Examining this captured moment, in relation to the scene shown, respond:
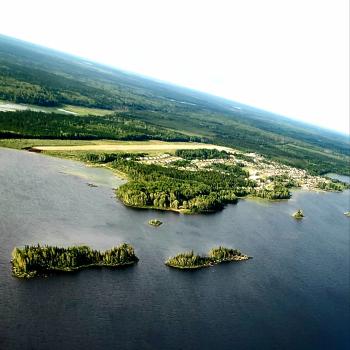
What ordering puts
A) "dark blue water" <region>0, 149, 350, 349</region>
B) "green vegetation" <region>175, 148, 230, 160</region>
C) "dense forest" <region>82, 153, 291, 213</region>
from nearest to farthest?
"dark blue water" <region>0, 149, 350, 349</region> → "dense forest" <region>82, 153, 291, 213</region> → "green vegetation" <region>175, 148, 230, 160</region>

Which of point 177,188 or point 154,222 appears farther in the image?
point 177,188

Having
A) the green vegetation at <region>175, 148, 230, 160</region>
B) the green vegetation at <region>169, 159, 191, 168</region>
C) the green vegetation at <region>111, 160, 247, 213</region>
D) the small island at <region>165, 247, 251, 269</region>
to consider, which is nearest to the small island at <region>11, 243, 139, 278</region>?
the small island at <region>165, 247, 251, 269</region>

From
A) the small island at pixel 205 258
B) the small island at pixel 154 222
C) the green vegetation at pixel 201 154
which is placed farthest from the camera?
the green vegetation at pixel 201 154

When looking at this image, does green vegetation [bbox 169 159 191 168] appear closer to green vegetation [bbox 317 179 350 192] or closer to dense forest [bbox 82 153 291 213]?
dense forest [bbox 82 153 291 213]

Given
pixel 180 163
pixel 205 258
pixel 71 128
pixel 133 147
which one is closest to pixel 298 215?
pixel 180 163

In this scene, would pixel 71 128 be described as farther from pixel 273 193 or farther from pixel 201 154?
pixel 273 193

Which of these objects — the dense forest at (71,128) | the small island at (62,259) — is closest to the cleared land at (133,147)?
the dense forest at (71,128)

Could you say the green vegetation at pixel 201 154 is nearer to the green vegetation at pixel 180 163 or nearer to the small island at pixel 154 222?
the green vegetation at pixel 180 163
